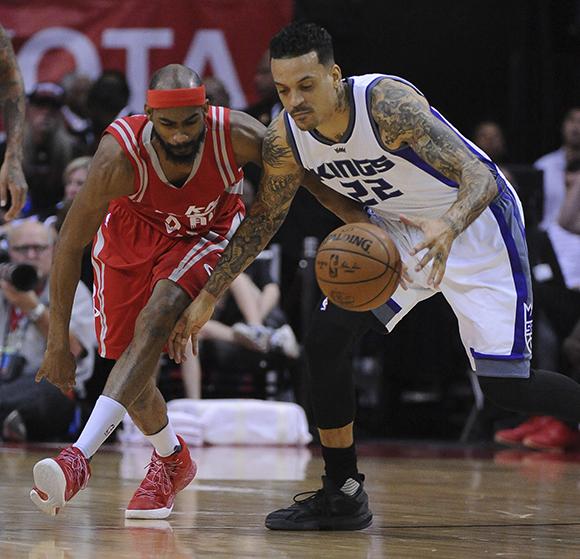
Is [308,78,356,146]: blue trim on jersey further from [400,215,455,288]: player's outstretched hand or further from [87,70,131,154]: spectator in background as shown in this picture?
[87,70,131,154]: spectator in background

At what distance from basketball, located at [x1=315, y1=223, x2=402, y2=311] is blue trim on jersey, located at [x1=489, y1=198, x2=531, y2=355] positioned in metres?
0.55

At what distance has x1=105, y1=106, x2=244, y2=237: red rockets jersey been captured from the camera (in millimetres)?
4418

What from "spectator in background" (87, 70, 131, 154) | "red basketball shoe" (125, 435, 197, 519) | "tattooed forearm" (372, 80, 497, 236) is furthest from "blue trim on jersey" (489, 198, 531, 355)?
"spectator in background" (87, 70, 131, 154)

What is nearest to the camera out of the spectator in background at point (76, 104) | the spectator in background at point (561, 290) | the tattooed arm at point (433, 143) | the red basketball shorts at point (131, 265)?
the tattooed arm at point (433, 143)

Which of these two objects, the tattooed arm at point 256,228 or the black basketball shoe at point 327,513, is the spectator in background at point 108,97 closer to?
the tattooed arm at point 256,228

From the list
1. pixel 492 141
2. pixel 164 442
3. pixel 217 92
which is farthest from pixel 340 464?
pixel 492 141

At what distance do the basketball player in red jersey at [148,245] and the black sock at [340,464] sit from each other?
582 mm

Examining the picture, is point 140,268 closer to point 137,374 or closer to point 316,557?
point 137,374

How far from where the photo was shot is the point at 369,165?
4223 millimetres

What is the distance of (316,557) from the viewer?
3.55 metres

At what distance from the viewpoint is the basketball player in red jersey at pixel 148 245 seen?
434 centimetres

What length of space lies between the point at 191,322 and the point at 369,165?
78cm

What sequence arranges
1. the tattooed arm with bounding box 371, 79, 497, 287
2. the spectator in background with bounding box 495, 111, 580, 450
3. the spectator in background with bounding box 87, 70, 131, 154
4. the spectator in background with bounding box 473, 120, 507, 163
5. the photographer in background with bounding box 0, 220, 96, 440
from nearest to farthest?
1. the tattooed arm with bounding box 371, 79, 497, 287
2. the photographer in background with bounding box 0, 220, 96, 440
3. the spectator in background with bounding box 495, 111, 580, 450
4. the spectator in background with bounding box 87, 70, 131, 154
5. the spectator in background with bounding box 473, 120, 507, 163

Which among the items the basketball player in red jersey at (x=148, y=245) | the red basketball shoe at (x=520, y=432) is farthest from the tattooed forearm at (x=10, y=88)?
the red basketball shoe at (x=520, y=432)
